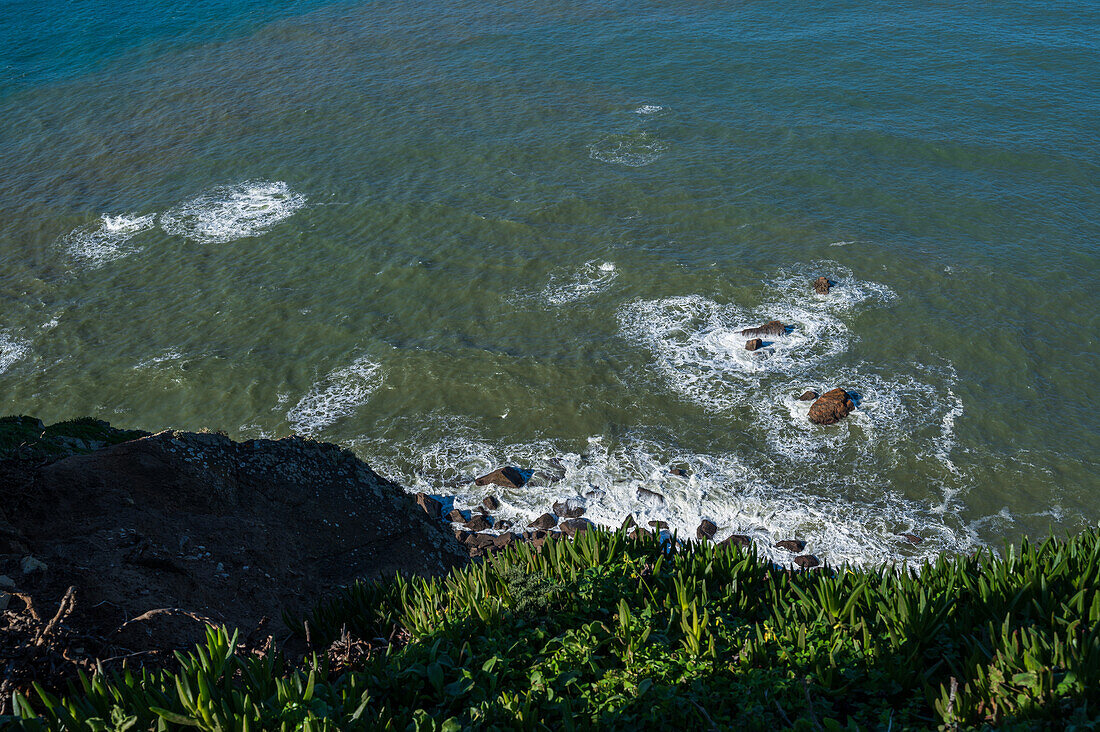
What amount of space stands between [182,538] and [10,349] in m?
19.9

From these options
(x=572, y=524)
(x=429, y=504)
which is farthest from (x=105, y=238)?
(x=572, y=524)

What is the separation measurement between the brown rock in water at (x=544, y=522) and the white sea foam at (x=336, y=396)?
25.3ft

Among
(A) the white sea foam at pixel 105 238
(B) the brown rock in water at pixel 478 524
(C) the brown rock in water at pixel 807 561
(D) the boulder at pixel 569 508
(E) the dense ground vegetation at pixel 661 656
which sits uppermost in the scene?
(E) the dense ground vegetation at pixel 661 656

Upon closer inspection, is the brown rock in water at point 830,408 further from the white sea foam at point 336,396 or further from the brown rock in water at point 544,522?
the white sea foam at point 336,396

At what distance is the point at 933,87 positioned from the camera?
43875mm

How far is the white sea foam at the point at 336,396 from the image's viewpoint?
24.2 m

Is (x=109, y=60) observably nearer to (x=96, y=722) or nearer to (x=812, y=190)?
(x=812, y=190)

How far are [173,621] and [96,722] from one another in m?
3.52

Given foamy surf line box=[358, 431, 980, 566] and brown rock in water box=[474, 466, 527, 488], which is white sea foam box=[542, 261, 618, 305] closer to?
foamy surf line box=[358, 431, 980, 566]

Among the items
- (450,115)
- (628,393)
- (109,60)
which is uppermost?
(109,60)

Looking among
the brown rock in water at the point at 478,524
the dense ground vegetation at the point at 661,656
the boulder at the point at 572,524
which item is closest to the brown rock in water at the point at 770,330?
the boulder at the point at 572,524

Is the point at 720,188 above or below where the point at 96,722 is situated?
below

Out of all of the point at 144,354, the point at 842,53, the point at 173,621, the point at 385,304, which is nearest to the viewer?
the point at 173,621

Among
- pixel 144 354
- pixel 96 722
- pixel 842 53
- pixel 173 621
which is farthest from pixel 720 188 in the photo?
pixel 96 722
